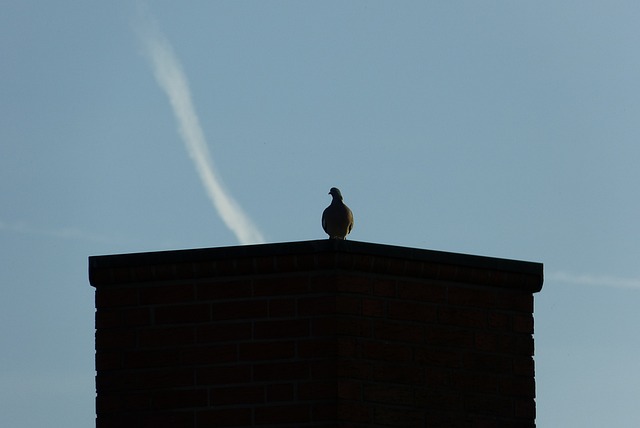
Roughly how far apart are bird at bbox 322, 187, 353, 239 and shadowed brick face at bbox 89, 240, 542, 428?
2.97m

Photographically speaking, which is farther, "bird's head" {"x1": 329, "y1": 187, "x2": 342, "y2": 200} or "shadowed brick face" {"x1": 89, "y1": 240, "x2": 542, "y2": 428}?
"bird's head" {"x1": 329, "y1": 187, "x2": 342, "y2": 200}

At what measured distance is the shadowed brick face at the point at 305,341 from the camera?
1160 centimetres

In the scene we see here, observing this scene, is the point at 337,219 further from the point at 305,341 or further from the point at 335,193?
the point at 305,341

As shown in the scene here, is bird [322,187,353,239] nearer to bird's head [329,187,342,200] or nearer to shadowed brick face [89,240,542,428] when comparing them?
bird's head [329,187,342,200]

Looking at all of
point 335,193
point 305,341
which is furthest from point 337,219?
point 305,341

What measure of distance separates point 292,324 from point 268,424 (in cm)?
76

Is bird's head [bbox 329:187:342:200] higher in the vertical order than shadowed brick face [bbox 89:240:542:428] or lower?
higher

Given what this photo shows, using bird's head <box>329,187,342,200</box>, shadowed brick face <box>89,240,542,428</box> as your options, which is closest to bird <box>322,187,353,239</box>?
bird's head <box>329,187,342,200</box>

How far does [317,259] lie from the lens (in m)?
11.7

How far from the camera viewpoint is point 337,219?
15109 mm

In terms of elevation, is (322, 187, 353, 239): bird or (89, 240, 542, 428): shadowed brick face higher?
(322, 187, 353, 239): bird

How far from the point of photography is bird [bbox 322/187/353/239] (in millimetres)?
15016

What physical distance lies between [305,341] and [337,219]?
3.58m

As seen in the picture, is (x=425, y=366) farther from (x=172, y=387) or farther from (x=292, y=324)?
(x=172, y=387)
